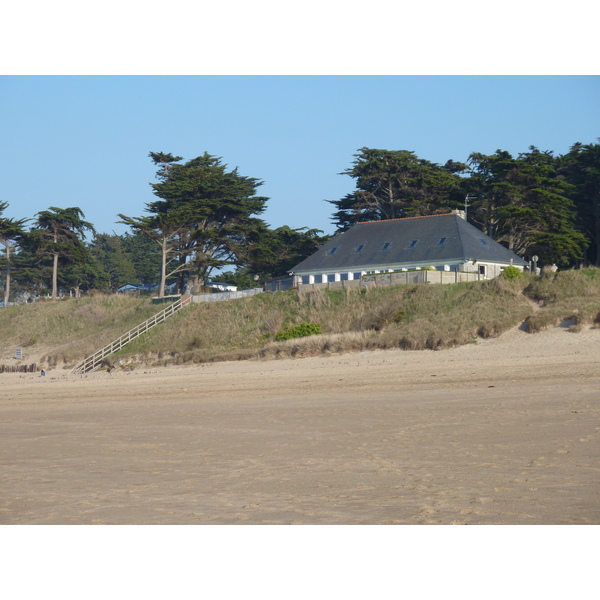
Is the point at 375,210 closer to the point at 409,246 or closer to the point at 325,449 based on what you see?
the point at 409,246

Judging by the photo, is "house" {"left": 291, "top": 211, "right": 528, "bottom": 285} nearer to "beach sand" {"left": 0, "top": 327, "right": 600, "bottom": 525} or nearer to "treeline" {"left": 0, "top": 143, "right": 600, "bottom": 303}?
"treeline" {"left": 0, "top": 143, "right": 600, "bottom": 303}

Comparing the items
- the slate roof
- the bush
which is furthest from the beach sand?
the slate roof

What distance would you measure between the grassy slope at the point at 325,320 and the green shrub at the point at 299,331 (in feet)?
1.88

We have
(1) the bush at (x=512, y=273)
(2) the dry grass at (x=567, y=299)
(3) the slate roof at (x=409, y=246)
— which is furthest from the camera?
(3) the slate roof at (x=409, y=246)

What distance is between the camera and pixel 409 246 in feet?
151

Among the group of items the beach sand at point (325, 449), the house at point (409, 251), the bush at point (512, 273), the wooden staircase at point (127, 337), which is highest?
the house at point (409, 251)

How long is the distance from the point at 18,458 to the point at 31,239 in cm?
5620

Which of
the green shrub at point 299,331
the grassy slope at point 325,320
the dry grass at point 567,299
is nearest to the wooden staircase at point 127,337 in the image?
the grassy slope at point 325,320

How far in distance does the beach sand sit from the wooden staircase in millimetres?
12931

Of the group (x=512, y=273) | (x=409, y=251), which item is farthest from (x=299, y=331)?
(x=409, y=251)

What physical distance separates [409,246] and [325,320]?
12.9 m

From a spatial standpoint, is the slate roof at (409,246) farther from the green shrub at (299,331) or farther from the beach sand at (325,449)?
the beach sand at (325,449)

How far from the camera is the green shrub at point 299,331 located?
3318 cm

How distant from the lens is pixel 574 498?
23.8 feet
